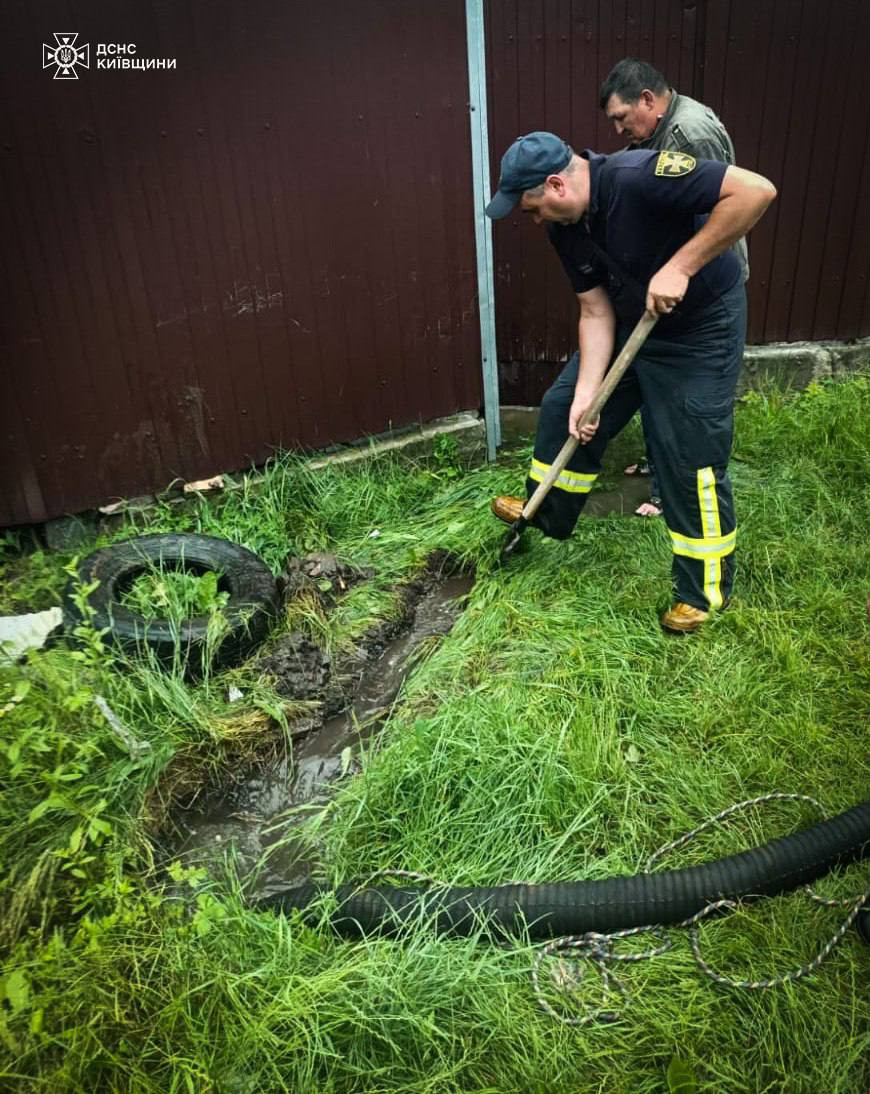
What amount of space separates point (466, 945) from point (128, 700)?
5.01 feet

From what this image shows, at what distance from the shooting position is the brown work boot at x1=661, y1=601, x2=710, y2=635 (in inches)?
138

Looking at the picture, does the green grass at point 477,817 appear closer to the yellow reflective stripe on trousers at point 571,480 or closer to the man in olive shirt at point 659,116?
the yellow reflective stripe on trousers at point 571,480

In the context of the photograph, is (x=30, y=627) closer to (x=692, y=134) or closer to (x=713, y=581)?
(x=713, y=581)

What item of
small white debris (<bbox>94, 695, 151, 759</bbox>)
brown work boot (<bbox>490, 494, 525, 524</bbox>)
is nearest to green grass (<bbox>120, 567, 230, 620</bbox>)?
small white debris (<bbox>94, 695, 151, 759</bbox>)

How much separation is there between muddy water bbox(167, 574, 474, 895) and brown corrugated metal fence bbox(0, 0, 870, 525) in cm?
167

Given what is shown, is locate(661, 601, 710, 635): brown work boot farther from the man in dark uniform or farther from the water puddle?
the water puddle

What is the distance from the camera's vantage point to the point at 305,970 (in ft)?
7.51

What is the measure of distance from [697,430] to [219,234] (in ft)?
8.18

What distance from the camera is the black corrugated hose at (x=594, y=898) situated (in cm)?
243

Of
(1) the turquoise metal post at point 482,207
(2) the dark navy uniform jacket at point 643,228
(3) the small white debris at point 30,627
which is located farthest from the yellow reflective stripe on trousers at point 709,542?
(3) the small white debris at point 30,627

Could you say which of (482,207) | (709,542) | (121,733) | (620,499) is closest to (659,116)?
(482,207)

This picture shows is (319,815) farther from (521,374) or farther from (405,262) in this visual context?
(521,374)

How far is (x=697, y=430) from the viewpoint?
332cm

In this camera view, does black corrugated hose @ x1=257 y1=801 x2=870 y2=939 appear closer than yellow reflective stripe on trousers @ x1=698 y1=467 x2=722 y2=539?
Yes
